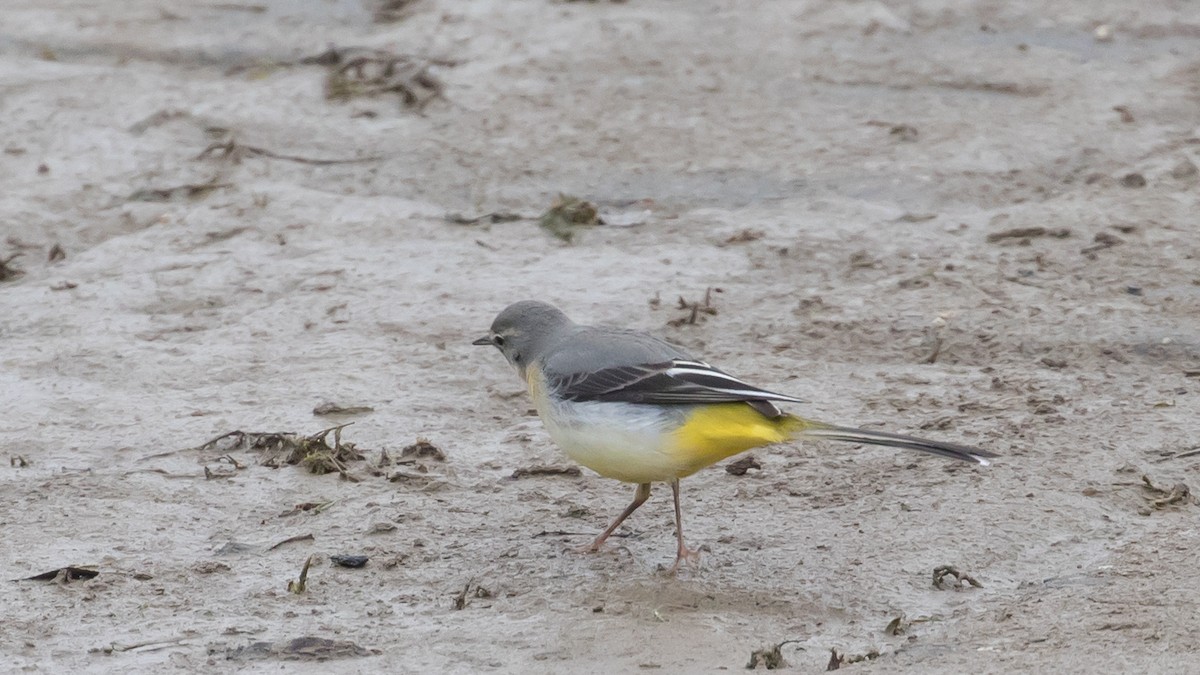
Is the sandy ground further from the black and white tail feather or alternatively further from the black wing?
the black wing

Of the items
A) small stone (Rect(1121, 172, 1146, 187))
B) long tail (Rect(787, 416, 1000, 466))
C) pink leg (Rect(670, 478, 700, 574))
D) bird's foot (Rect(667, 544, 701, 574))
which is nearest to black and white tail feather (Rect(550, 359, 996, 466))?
long tail (Rect(787, 416, 1000, 466))

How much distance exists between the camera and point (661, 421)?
20.3ft

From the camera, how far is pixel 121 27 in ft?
43.0

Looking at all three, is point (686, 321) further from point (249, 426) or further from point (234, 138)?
point (234, 138)

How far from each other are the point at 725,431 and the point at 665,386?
1.01 feet

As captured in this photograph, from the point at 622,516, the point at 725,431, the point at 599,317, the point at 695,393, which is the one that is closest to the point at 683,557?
the point at 622,516

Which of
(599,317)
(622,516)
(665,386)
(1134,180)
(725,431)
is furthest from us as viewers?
(1134,180)

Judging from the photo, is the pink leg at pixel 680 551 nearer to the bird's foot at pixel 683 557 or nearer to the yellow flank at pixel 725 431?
the bird's foot at pixel 683 557

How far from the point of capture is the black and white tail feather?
5887 mm

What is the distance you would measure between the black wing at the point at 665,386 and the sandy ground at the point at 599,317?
2.02 feet

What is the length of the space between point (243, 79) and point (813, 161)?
14.9 feet

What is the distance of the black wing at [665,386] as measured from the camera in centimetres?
612

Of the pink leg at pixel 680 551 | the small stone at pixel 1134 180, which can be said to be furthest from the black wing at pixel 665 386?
the small stone at pixel 1134 180

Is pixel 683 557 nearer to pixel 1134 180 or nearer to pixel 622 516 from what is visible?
pixel 622 516
